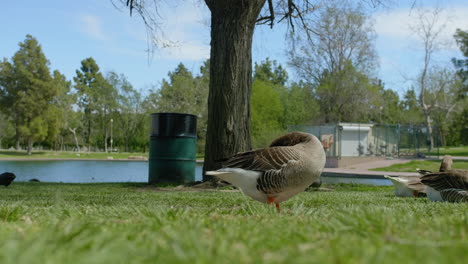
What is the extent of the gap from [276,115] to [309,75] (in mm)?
8246

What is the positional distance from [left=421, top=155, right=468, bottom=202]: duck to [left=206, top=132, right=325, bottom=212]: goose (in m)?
2.67

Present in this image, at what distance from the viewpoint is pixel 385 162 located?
30.8 m

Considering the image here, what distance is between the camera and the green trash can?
431 inches

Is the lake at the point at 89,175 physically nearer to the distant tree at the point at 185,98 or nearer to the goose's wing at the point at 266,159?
the goose's wing at the point at 266,159

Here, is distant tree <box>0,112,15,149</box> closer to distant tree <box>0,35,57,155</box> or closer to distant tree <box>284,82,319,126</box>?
distant tree <box>0,35,57,155</box>

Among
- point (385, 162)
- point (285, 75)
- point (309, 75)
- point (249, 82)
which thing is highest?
point (285, 75)

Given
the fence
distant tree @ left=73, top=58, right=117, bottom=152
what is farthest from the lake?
distant tree @ left=73, top=58, right=117, bottom=152

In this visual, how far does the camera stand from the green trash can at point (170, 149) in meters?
10.9

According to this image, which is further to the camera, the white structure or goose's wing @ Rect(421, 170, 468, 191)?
the white structure

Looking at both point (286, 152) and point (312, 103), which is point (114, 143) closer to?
point (312, 103)

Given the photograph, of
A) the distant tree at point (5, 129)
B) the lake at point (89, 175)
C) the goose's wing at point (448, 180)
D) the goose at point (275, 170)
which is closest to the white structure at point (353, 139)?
the lake at point (89, 175)

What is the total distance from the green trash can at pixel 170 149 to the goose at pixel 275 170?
21.4ft

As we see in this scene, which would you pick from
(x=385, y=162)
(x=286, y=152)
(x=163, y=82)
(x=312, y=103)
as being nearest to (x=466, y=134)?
(x=312, y=103)

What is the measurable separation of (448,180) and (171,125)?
6806mm
